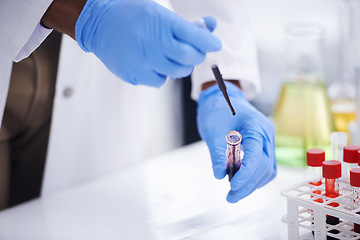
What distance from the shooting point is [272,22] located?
2078 mm

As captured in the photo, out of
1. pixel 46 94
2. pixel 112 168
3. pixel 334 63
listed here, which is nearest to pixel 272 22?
pixel 334 63

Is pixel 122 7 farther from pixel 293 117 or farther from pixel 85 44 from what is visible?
pixel 293 117

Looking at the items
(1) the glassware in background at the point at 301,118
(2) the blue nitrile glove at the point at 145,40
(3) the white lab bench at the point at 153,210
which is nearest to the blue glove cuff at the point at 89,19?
(2) the blue nitrile glove at the point at 145,40

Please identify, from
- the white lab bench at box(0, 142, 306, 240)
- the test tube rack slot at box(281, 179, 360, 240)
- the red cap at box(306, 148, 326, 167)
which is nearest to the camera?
the test tube rack slot at box(281, 179, 360, 240)

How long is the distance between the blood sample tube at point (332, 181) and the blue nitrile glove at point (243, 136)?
15cm

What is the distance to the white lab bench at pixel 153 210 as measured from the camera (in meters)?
1.16

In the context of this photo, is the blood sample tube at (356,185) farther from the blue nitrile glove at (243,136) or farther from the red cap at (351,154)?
the blue nitrile glove at (243,136)

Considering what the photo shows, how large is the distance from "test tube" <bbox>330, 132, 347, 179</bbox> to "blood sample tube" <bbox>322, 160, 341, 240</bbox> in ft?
0.34

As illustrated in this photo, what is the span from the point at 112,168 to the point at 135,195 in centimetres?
27

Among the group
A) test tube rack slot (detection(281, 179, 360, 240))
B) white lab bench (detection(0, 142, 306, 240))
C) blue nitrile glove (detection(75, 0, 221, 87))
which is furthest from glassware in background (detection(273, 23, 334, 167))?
blue nitrile glove (detection(75, 0, 221, 87))

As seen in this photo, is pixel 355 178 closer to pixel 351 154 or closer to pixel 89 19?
pixel 351 154

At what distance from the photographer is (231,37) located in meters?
1.44

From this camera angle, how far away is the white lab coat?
1406 millimetres

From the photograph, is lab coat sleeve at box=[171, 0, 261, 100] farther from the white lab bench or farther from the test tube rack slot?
the test tube rack slot
